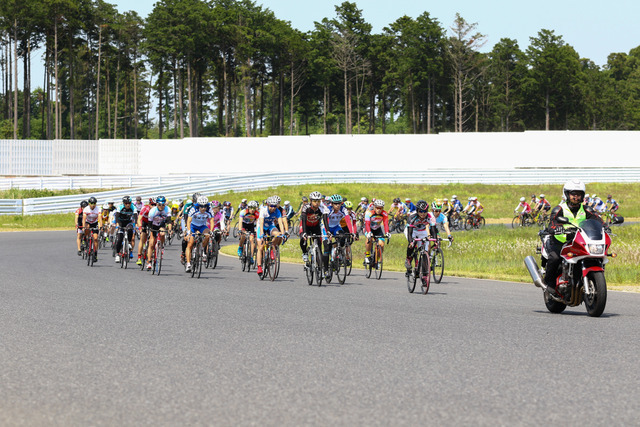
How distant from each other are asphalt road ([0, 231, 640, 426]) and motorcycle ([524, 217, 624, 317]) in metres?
0.28

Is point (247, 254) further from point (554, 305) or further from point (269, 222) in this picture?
point (554, 305)

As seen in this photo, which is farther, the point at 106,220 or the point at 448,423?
the point at 106,220

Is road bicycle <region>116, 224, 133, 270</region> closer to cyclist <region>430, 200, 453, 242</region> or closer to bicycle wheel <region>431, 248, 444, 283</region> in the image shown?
cyclist <region>430, 200, 453, 242</region>

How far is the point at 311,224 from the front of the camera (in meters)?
17.3

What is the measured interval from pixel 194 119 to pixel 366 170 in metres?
A: 39.8

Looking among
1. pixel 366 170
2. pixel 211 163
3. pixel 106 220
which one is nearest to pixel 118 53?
pixel 211 163

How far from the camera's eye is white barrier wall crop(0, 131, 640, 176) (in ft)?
180

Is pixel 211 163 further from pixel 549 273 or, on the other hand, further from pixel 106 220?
pixel 549 273

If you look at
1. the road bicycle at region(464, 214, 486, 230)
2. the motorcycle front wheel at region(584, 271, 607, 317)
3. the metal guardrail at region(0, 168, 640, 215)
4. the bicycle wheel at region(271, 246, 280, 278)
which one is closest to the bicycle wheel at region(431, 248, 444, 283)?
the bicycle wheel at region(271, 246, 280, 278)

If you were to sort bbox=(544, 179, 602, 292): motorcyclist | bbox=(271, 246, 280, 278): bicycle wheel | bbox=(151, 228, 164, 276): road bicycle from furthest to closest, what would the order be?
bbox=(151, 228, 164, 276): road bicycle, bbox=(271, 246, 280, 278): bicycle wheel, bbox=(544, 179, 602, 292): motorcyclist

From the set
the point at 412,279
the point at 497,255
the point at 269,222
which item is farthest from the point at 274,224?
the point at 497,255

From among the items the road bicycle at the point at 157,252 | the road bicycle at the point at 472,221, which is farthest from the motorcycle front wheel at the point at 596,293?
the road bicycle at the point at 472,221

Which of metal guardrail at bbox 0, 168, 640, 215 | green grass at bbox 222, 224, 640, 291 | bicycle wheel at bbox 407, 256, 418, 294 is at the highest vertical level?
metal guardrail at bbox 0, 168, 640, 215

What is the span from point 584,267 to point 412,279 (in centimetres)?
533
